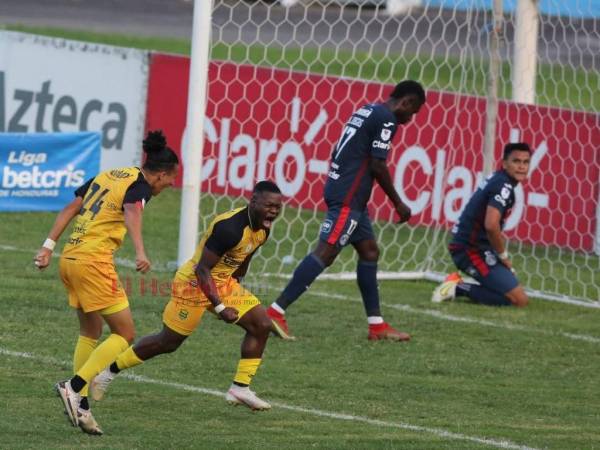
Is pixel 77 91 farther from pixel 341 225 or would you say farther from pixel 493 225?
pixel 341 225

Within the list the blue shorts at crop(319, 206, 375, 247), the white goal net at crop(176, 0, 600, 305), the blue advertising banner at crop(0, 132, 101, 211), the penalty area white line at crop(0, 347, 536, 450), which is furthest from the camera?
the blue advertising banner at crop(0, 132, 101, 211)

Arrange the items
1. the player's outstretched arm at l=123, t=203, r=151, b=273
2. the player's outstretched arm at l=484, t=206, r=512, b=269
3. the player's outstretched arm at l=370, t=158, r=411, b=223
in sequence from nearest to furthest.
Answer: the player's outstretched arm at l=123, t=203, r=151, b=273 → the player's outstretched arm at l=370, t=158, r=411, b=223 → the player's outstretched arm at l=484, t=206, r=512, b=269

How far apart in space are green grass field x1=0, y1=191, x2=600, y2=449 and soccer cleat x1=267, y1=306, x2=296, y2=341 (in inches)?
7.2

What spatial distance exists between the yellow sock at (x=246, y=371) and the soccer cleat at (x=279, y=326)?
2.45m

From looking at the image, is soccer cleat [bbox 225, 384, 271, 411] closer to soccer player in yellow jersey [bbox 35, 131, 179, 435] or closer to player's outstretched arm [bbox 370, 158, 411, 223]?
soccer player in yellow jersey [bbox 35, 131, 179, 435]

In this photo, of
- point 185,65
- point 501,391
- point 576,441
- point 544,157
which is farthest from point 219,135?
point 576,441

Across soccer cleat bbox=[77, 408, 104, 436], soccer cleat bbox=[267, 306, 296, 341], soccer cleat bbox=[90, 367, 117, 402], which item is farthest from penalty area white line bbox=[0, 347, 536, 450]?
soccer cleat bbox=[267, 306, 296, 341]

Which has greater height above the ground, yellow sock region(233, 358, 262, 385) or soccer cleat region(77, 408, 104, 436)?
yellow sock region(233, 358, 262, 385)

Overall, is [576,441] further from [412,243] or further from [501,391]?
[412,243]

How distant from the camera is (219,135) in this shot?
56.7 feet

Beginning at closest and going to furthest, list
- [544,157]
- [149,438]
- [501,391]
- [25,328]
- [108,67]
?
[149,438], [501,391], [25,328], [544,157], [108,67]

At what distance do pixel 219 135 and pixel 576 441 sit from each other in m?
9.24

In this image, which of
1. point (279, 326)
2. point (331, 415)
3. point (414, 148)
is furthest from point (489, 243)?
point (331, 415)

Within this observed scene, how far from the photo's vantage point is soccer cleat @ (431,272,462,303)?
1373 centimetres
